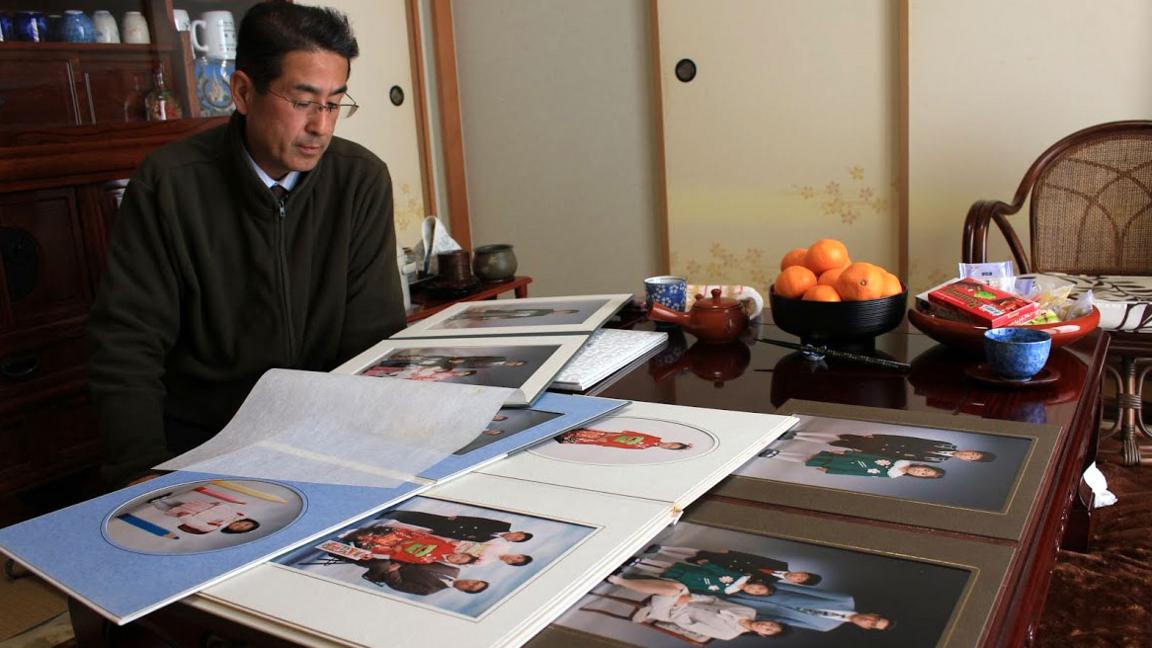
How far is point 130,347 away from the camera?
4.91ft

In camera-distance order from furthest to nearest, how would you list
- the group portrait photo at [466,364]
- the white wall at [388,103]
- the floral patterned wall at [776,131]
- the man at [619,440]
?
the white wall at [388,103] < the floral patterned wall at [776,131] < the group portrait photo at [466,364] < the man at [619,440]

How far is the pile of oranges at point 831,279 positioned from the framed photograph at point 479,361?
0.35m

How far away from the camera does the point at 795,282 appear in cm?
147

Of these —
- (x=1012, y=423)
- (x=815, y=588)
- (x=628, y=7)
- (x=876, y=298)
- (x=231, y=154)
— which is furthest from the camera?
(x=628, y=7)

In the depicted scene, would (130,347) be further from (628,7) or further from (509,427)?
(628,7)

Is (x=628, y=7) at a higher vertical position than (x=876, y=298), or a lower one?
higher

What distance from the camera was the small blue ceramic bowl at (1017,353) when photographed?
47.3 inches

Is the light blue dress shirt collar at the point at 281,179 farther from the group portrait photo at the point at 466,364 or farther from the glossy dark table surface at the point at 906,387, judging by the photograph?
the glossy dark table surface at the point at 906,387

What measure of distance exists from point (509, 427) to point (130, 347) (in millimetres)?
759

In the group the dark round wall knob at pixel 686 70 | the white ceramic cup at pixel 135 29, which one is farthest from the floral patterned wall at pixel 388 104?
the dark round wall knob at pixel 686 70

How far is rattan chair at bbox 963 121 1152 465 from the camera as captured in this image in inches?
109

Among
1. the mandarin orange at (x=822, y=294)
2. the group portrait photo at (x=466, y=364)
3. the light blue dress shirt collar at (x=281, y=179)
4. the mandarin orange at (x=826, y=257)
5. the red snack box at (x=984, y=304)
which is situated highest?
the light blue dress shirt collar at (x=281, y=179)

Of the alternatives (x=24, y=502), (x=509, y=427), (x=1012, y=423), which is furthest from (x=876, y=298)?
(x=24, y=502)

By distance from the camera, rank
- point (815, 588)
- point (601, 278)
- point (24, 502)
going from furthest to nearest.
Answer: point (601, 278)
point (24, 502)
point (815, 588)
